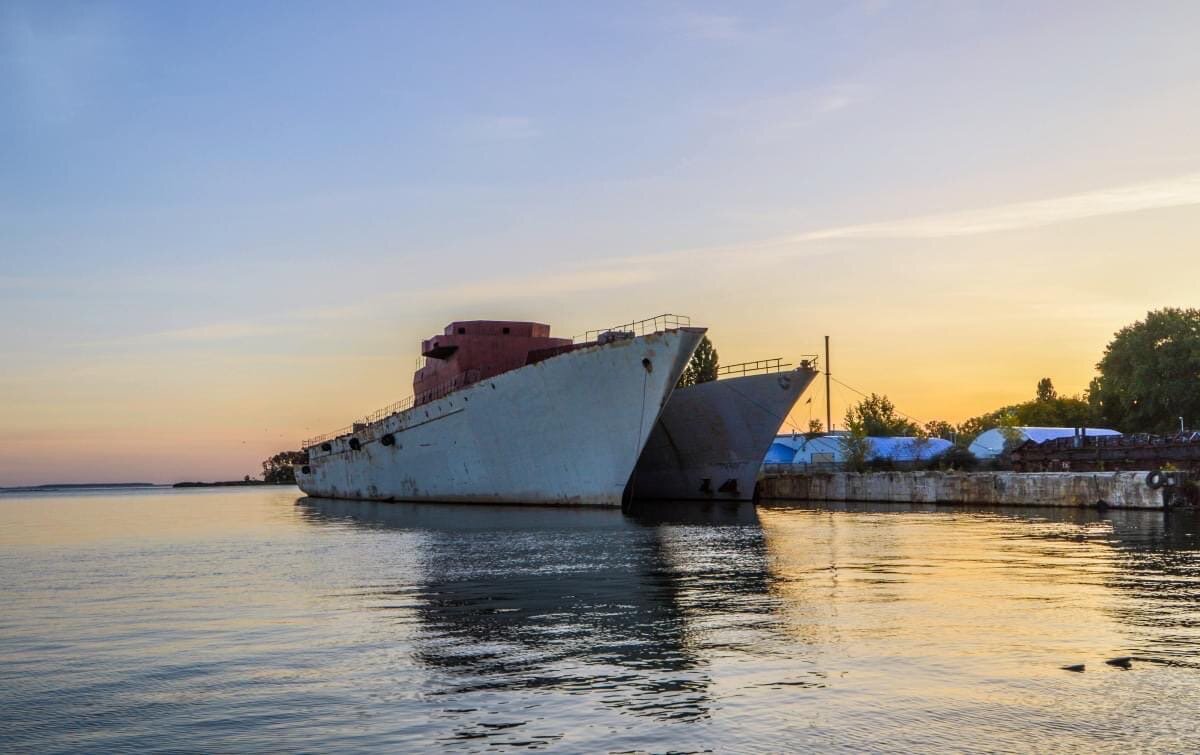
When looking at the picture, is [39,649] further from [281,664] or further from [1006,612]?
[1006,612]

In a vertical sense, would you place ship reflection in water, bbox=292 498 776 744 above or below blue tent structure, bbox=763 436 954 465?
below

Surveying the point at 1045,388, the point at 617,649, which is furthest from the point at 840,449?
the point at 1045,388

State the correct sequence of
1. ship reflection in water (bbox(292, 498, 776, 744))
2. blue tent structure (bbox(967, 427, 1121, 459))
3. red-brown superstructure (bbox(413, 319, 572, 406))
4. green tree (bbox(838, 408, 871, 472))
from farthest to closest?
blue tent structure (bbox(967, 427, 1121, 459))
green tree (bbox(838, 408, 871, 472))
red-brown superstructure (bbox(413, 319, 572, 406))
ship reflection in water (bbox(292, 498, 776, 744))

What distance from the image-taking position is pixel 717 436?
49000 millimetres

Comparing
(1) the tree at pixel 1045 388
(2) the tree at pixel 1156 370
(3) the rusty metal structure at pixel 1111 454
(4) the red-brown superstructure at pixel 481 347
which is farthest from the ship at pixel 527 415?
(1) the tree at pixel 1045 388

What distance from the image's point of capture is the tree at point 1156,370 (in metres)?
72.3

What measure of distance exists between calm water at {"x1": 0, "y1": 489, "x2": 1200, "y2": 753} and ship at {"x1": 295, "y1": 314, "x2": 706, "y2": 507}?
13371mm

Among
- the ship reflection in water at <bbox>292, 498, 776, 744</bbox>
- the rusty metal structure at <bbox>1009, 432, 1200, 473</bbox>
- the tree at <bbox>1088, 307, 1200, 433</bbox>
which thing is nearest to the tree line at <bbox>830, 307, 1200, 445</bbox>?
the tree at <bbox>1088, 307, 1200, 433</bbox>

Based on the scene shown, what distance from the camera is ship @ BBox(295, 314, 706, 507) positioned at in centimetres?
3744

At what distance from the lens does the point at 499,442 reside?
43094mm

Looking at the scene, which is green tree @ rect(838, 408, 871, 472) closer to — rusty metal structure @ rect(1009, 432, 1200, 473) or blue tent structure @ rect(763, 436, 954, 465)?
blue tent structure @ rect(763, 436, 954, 465)

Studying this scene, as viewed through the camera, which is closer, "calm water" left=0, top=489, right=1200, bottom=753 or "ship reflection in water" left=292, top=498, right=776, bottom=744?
"calm water" left=0, top=489, right=1200, bottom=753

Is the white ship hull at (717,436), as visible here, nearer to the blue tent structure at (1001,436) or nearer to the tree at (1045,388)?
the blue tent structure at (1001,436)

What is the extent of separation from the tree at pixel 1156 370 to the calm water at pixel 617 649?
55015mm
